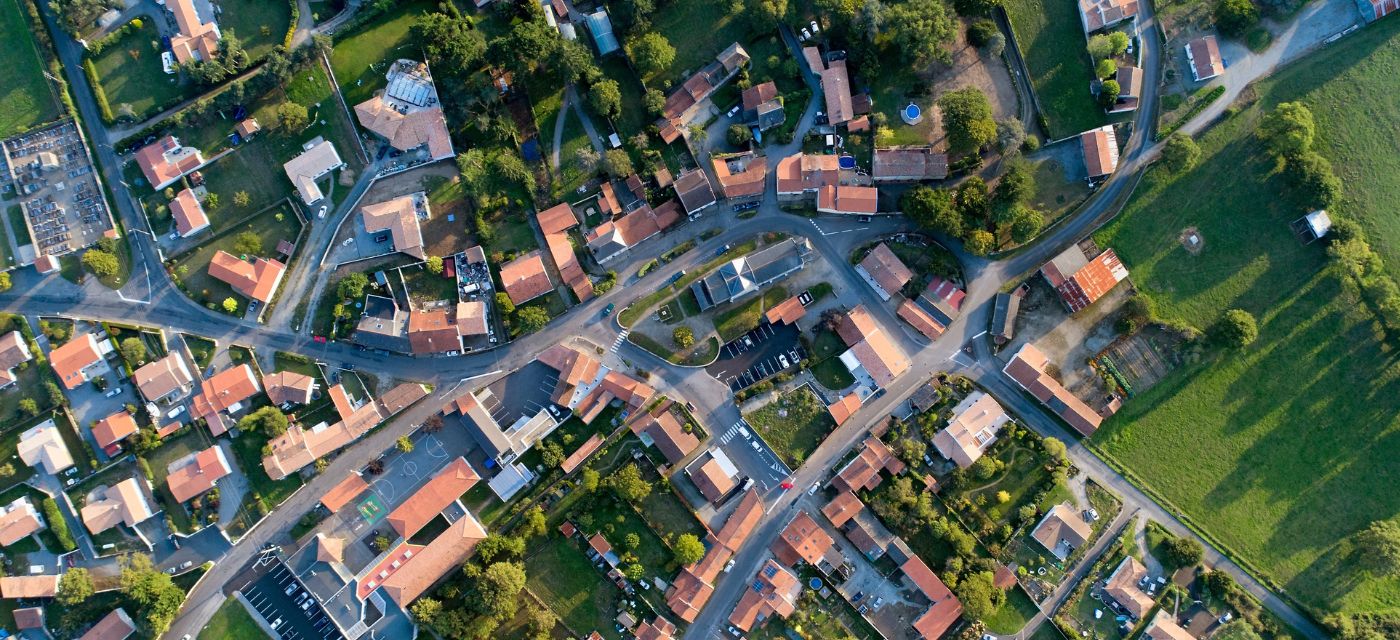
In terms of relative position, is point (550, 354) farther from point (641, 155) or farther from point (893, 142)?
point (893, 142)

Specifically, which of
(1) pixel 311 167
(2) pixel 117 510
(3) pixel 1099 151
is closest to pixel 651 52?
(1) pixel 311 167

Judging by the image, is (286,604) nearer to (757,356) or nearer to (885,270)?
(757,356)

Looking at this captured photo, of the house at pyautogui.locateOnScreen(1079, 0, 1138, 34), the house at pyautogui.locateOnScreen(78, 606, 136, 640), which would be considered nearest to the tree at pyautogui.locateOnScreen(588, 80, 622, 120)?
the house at pyautogui.locateOnScreen(1079, 0, 1138, 34)

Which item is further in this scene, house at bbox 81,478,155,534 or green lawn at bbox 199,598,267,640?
green lawn at bbox 199,598,267,640

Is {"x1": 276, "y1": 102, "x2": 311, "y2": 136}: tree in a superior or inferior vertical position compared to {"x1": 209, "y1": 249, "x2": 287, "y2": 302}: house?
superior

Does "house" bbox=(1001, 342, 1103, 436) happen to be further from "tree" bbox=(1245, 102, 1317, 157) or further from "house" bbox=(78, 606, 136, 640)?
"house" bbox=(78, 606, 136, 640)

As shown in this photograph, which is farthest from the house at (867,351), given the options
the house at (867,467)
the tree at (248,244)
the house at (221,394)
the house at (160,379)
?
the house at (160,379)

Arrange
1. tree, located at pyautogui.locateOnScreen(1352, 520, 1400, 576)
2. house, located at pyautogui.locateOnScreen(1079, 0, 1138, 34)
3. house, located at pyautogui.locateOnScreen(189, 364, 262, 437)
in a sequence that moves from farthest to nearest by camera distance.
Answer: house, located at pyautogui.locateOnScreen(1079, 0, 1138, 34)
house, located at pyautogui.locateOnScreen(189, 364, 262, 437)
tree, located at pyautogui.locateOnScreen(1352, 520, 1400, 576)
